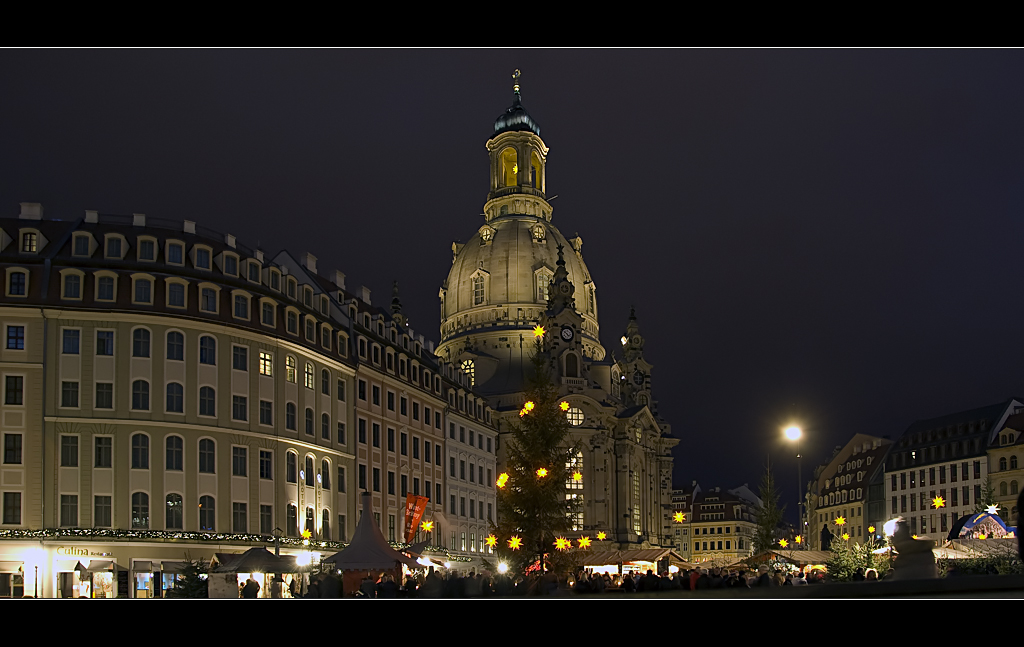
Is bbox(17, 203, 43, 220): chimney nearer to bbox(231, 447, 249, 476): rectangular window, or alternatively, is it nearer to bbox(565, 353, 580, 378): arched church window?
bbox(231, 447, 249, 476): rectangular window

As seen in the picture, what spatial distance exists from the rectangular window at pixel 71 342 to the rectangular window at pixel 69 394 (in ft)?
4.77

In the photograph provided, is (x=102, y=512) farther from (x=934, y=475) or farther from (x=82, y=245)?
(x=934, y=475)

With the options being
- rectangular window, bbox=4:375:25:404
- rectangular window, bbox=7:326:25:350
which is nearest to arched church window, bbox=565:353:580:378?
rectangular window, bbox=7:326:25:350

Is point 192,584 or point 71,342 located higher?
point 71,342

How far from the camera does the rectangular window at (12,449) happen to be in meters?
51.6

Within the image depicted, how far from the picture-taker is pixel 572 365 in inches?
5295

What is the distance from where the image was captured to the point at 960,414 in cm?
12406

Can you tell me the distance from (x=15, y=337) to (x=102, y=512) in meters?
8.72

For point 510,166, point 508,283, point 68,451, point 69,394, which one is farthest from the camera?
point 510,166

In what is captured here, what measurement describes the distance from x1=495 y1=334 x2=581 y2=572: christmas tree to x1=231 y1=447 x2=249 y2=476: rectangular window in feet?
43.3

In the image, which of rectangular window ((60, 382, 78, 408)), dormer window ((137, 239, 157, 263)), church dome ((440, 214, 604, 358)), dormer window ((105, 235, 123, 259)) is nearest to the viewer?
rectangular window ((60, 382, 78, 408))

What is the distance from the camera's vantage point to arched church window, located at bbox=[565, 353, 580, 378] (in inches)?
5281

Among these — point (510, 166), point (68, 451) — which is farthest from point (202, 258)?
point (510, 166)
